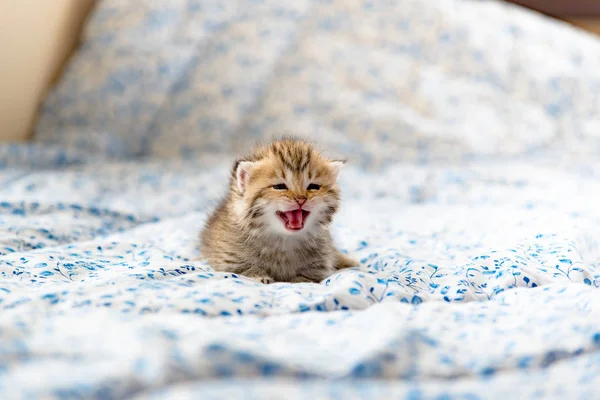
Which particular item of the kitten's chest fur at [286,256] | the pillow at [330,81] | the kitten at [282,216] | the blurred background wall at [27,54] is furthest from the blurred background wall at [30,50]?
the kitten's chest fur at [286,256]

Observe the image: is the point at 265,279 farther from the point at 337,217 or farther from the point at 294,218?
the point at 337,217

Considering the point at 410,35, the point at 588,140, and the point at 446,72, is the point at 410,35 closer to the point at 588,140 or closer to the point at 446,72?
the point at 446,72

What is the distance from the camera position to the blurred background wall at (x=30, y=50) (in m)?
2.68

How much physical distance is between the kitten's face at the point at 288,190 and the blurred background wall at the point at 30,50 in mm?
1722

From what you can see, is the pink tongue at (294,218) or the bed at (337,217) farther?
the pink tongue at (294,218)

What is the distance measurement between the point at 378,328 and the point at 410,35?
2.22 m

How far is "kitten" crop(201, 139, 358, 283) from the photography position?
1.33 metres

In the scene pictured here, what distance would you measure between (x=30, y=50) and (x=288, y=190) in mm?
1929

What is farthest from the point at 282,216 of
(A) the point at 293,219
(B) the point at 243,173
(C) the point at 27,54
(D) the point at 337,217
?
(C) the point at 27,54

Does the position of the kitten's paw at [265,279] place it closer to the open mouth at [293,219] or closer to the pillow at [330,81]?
the open mouth at [293,219]

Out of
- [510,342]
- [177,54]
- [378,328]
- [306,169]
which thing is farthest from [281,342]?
[177,54]

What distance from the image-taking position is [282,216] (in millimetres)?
1334

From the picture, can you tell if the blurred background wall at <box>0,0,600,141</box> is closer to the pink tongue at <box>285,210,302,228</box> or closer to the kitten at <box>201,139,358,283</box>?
the kitten at <box>201,139,358,283</box>

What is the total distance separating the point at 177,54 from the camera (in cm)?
286
